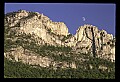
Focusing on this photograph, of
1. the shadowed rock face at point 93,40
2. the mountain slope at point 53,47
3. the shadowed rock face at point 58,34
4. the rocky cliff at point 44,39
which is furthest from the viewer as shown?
the shadowed rock face at point 93,40

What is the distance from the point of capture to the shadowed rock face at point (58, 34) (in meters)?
40.8

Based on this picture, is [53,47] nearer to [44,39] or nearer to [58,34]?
[44,39]

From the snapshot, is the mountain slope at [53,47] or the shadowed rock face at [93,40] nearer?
the mountain slope at [53,47]

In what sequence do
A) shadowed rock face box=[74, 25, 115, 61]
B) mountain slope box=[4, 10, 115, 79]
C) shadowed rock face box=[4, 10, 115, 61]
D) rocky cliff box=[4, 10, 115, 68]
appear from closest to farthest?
mountain slope box=[4, 10, 115, 79] < rocky cliff box=[4, 10, 115, 68] < shadowed rock face box=[4, 10, 115, 61] < shadowed rock face box=[74, 25, 115, 61]

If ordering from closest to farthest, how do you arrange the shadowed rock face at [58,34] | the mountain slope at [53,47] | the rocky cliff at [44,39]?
the mountain slope at [53,47] < the rocky cliff at [44,39] < the shadowed rock face at [58,34]

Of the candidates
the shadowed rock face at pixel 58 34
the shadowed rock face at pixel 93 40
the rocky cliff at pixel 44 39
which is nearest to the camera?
the rocky cliff at pixel 44 39

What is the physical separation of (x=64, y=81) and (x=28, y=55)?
33.6 metres

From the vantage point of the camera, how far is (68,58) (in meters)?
36.4

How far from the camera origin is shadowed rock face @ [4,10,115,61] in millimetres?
40844

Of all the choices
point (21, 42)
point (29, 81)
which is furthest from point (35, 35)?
point (29, 81)

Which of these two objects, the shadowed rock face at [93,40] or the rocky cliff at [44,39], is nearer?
the rocky cliff at [44,39]

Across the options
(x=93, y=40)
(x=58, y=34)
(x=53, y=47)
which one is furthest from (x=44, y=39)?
(x=93, y=40)
